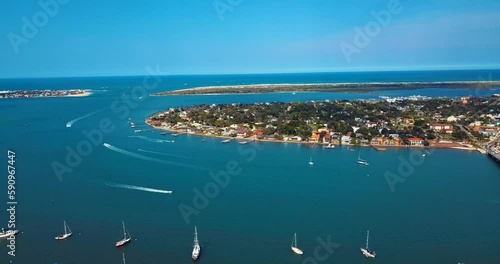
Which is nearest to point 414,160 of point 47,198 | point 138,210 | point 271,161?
point 271,161

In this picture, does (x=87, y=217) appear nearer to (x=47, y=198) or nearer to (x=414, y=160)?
(x=47, y=198)

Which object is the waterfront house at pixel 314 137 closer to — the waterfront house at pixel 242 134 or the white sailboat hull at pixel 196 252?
the waterfront house at pixel 242 134

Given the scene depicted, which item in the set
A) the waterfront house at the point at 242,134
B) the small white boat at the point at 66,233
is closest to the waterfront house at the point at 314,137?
the waterfront house at the point at 242,134

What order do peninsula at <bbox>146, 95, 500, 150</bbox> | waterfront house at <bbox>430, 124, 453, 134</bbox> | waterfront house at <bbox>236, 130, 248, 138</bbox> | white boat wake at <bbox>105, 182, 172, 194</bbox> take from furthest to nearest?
waterfront house at <bbox>430, 124, 453, 134</bbox> → waterfront house at <bbox>236, 130, 248, 138</bbox> → peninsula at <bbox>146, 95, 500, 150</bbox> → white boat wake at <bbox>105, 182, 172, 194</bbox>

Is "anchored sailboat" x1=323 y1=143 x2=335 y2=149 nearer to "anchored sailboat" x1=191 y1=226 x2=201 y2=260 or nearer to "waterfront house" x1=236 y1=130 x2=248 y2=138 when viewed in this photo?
"waterfront house" x1=236 y1=130 x2=248 y2=138

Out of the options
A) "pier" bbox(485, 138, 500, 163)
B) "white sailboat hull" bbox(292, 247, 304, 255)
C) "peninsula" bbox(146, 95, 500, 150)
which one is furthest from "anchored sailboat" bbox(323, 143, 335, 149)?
"white sailboat hull" bbox(292, 247, 304, 255)

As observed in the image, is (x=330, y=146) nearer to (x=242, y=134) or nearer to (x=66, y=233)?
(x=242, y=134)
